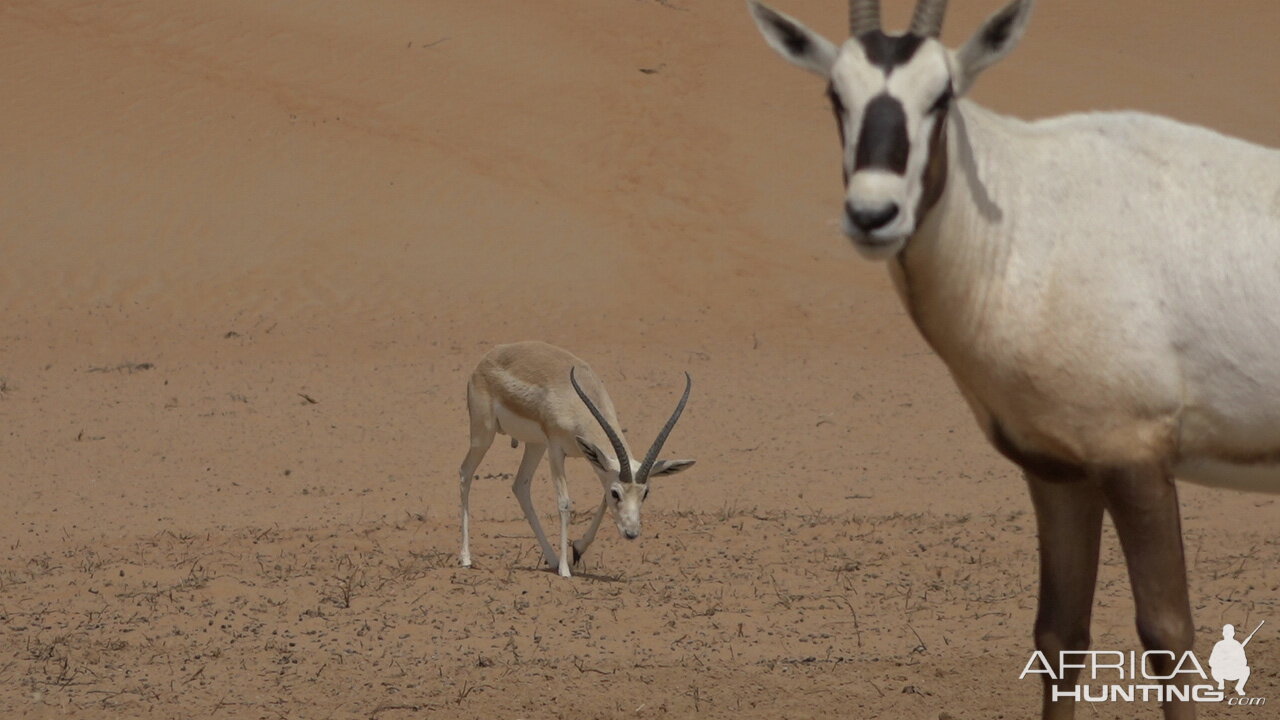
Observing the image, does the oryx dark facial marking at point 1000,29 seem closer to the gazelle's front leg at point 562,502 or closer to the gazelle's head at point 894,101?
the gazelle's head at point 894,101

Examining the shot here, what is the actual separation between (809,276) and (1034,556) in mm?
11789

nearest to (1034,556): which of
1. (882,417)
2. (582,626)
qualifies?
(582,626)

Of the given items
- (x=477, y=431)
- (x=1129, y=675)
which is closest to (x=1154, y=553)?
(x=1129, y=675)

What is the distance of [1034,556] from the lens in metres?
8.78

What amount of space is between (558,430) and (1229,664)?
5.37 meters

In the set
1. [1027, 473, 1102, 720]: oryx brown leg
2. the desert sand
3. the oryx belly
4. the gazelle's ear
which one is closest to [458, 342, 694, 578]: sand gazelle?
the desert sand

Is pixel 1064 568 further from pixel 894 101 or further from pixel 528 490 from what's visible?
pixel 528 490

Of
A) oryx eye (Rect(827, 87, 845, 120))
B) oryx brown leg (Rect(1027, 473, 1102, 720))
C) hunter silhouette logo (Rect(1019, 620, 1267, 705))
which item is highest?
oryx eye (Rect(827, 87, 845, 120))

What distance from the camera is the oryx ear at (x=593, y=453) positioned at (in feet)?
31.3

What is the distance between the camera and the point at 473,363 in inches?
640

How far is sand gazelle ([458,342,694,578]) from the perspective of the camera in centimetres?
930

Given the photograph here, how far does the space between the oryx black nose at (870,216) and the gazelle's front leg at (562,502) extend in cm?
602

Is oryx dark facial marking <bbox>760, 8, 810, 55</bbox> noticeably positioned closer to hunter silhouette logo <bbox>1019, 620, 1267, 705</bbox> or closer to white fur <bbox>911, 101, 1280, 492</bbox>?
white fur <bbox>911, 101, 1280, 492</bbox>

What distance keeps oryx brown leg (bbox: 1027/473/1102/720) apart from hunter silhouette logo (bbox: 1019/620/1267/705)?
0.05 ft
